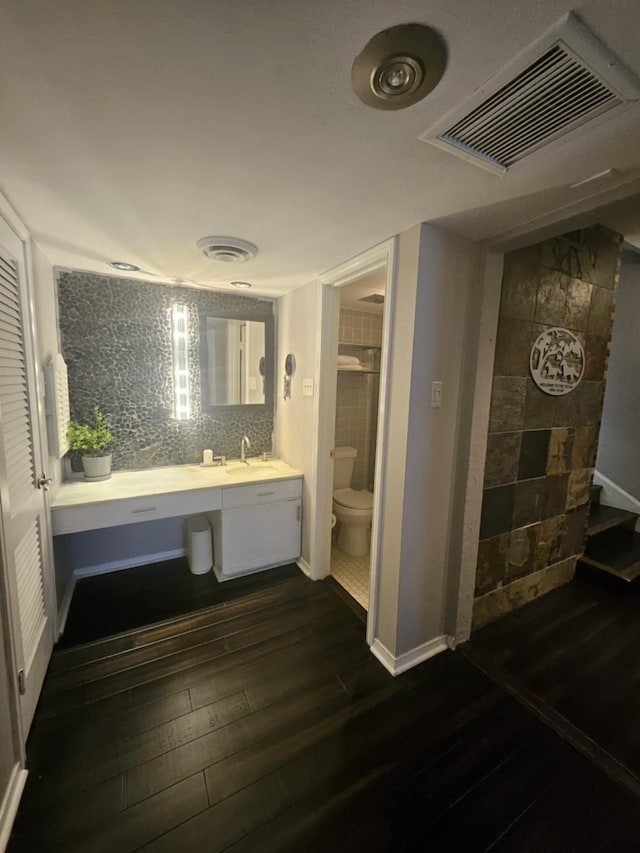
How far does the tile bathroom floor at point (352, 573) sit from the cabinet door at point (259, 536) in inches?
13.8

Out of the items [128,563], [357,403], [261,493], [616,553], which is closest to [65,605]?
[128,563]

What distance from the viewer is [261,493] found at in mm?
2363

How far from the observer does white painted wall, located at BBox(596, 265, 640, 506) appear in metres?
2.74

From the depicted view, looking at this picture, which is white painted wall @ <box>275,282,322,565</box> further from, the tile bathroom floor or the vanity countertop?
the tile bathroom floor

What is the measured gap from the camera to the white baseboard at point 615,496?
110 inches

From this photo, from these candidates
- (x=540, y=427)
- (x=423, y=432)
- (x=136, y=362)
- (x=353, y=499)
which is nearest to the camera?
(x=423, y=432)

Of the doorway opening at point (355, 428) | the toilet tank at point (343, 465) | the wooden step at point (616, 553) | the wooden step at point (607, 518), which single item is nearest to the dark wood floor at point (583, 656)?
the wooden step at point (616, 553)

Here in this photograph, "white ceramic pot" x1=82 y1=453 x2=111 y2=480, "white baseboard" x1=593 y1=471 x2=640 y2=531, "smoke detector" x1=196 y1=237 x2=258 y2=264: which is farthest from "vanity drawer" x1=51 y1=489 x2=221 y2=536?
"white baseboard" x1=593 y1=471 x2=640 y2=531

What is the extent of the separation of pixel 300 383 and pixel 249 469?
0.79m

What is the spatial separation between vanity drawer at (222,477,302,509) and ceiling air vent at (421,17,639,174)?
2.03 m

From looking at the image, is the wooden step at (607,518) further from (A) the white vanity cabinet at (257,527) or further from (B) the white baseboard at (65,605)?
(B) the white baseboard at (65,605)

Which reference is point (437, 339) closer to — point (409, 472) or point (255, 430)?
point (409, 472)

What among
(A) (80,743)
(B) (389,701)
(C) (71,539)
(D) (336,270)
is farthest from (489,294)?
(C) (71,539)

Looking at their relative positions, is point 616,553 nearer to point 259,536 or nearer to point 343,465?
point 343,465
